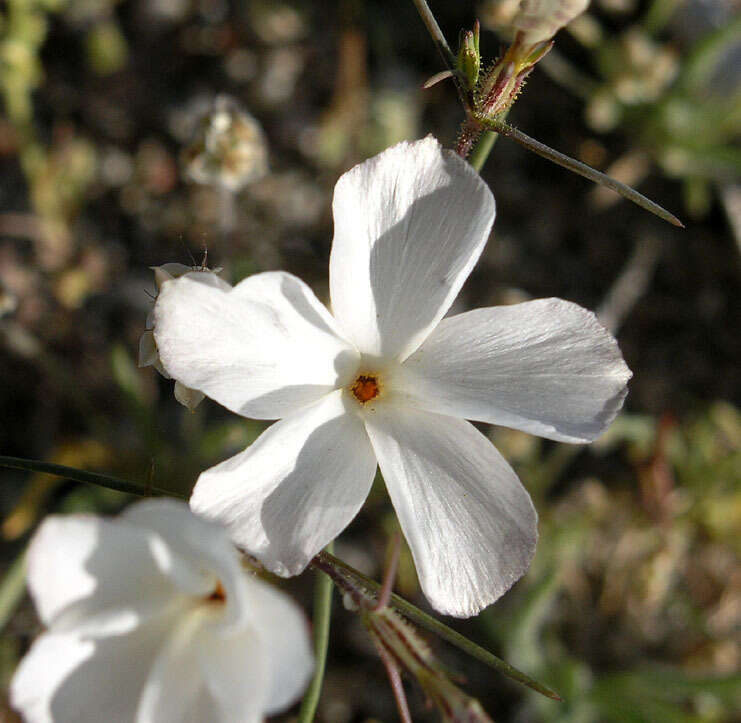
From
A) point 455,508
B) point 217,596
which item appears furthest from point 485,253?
point 217,596

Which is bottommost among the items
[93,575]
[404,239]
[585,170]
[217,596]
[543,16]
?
[217,596]

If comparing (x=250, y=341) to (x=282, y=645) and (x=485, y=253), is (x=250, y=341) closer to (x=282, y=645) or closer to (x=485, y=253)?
(x=282, y=645)

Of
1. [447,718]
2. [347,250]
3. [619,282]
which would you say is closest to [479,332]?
[347,250]

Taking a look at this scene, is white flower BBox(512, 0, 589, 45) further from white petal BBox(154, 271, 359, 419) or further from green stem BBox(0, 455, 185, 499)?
green stem BBox(0, 455, 185, 499)

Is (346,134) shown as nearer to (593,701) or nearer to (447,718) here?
(593,701)

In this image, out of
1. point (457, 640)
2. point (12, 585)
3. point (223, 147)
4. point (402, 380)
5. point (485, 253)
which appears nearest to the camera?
point (457, 640)

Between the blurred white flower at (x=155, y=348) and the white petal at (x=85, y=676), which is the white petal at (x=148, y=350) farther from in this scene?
the white petal at (x=85, y=676)

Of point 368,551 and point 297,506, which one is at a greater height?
point 297,506
